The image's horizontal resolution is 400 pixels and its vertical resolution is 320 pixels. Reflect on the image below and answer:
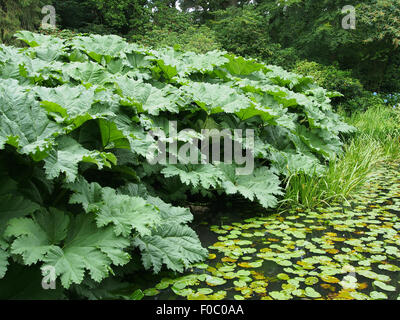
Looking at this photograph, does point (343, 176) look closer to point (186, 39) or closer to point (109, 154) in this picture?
point (109, 154)

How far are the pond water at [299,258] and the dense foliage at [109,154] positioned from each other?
7.2 inches

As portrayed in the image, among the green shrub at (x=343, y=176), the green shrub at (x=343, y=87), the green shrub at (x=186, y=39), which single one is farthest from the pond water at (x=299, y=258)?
the green shrub at (x=186, y=39)

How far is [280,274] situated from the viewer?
7.72 feet

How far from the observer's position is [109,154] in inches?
74.9

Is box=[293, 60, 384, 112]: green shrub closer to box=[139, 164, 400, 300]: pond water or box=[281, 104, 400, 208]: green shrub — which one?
box=[281, 104, 400, 208]: green shrub

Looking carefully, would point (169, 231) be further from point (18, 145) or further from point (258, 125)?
point (258, 125)

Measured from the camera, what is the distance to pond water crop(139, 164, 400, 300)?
7.06 ft

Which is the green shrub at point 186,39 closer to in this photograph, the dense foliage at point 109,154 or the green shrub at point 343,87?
the green shrub at point 343,87

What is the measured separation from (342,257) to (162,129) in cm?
170

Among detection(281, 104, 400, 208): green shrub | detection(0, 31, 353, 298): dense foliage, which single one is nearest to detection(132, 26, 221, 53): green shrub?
detection(281, 104, 400, 208): green shrub

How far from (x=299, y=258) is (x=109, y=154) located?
1.57 m

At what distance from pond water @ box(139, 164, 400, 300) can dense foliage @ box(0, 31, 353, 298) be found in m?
0.18

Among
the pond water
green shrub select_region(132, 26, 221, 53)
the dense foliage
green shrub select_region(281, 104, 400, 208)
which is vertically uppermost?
green shrub select_region(132, 26, 221, 53)
